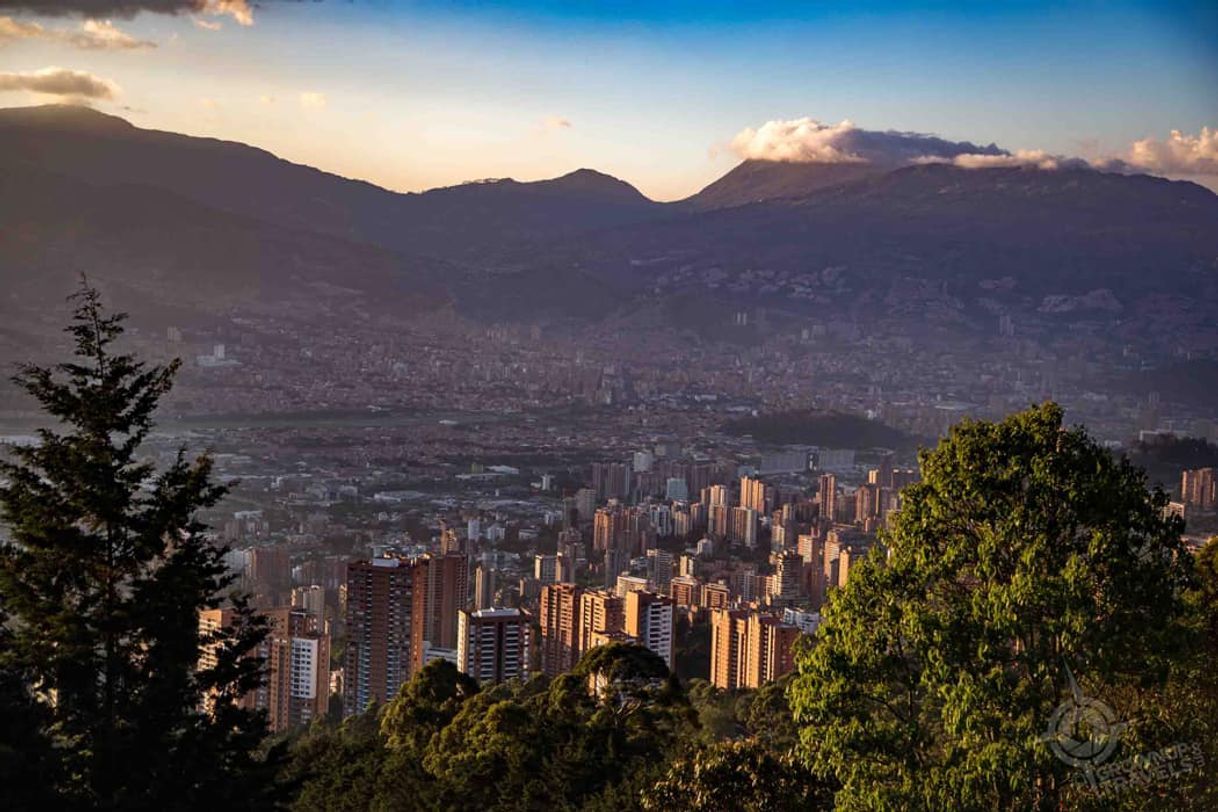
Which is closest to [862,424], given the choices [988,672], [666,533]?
[666,533]

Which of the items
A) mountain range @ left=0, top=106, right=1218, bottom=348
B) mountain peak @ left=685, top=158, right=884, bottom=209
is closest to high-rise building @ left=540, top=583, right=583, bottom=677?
mountain range @ left=0, top=106, right=1218, bottom=348

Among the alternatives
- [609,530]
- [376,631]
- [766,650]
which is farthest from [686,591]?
[376,631]

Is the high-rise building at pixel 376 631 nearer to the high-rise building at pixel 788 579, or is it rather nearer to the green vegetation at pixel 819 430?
the high-rise building at pixel 788 579

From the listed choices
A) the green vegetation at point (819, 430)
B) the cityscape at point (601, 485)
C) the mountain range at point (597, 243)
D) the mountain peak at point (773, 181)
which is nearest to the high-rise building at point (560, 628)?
the cityscape at point (601, 485)

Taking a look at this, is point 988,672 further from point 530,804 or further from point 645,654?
point 645,654

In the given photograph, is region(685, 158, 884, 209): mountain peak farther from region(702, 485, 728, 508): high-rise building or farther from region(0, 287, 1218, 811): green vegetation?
region(0, 287, 1218, 811): green vegetation

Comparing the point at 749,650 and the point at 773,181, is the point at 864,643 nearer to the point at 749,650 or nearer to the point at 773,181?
the point at 749,650
